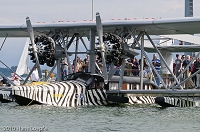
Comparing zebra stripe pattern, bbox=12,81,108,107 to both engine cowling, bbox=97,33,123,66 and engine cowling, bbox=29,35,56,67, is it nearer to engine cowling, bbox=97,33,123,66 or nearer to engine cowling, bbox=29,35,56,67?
engine cowling, bbox=97,33,123,66

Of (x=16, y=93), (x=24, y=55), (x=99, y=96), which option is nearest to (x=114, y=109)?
(x=99, y=96)

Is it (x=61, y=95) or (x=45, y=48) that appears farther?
(x=45, y=48)

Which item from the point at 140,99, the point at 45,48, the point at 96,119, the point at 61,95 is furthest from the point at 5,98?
the point at 96,119

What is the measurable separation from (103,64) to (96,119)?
4833 millimetres

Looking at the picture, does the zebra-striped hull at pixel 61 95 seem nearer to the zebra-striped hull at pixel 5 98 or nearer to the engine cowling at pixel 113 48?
the engine cowling at pixel 113 48

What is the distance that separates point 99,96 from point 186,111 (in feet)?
10.3

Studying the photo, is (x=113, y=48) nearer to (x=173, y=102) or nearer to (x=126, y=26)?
(x=126, y=26)

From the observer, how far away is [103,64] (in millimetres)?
21172

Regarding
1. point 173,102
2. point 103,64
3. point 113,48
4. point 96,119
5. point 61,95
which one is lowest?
point 96,119

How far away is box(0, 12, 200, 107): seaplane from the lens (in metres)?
20.2

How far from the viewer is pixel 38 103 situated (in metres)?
19.8

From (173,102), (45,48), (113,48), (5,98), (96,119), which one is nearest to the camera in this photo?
(96,119)

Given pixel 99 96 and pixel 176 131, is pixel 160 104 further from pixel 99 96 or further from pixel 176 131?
pixel 176 131

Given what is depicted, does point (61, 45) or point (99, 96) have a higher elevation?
point (61, 45)
